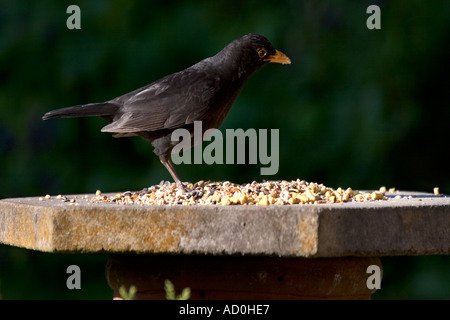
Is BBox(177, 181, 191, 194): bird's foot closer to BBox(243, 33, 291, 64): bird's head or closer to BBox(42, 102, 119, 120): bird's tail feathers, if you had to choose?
BBox(42, 102, 119, 120): bird's tail feathers

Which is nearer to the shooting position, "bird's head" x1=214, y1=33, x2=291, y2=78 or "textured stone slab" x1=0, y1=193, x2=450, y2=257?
"textured stone slab" x1=0, y1=193, x2=450, y2=257

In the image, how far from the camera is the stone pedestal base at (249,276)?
10.9 ft

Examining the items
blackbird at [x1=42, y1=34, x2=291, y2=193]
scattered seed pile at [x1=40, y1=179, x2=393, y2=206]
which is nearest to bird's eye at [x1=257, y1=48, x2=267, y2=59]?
blackbird at [x1=42, y1=34, x2=291, y2=193]

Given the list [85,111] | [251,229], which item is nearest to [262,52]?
[85,111]

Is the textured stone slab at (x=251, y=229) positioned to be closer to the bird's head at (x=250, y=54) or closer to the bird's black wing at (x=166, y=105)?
the bird's black wing at (x=166, y=105)

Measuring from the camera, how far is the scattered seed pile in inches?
128

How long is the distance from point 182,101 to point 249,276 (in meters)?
0.97

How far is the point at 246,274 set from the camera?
131 inches

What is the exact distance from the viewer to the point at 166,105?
3895mm

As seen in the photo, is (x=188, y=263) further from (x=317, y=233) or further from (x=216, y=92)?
(x=216, y=92)

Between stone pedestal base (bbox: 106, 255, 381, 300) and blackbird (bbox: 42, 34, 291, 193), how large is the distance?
1.58 feet

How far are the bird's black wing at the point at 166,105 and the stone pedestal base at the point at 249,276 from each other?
68cm

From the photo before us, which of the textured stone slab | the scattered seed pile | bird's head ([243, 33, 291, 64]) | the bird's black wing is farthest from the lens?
bird's head ([243, 33, 291, 64])

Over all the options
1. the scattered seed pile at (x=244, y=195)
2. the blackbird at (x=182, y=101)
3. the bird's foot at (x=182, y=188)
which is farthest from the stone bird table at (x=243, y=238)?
the blackbird at (x=182, y=101)
